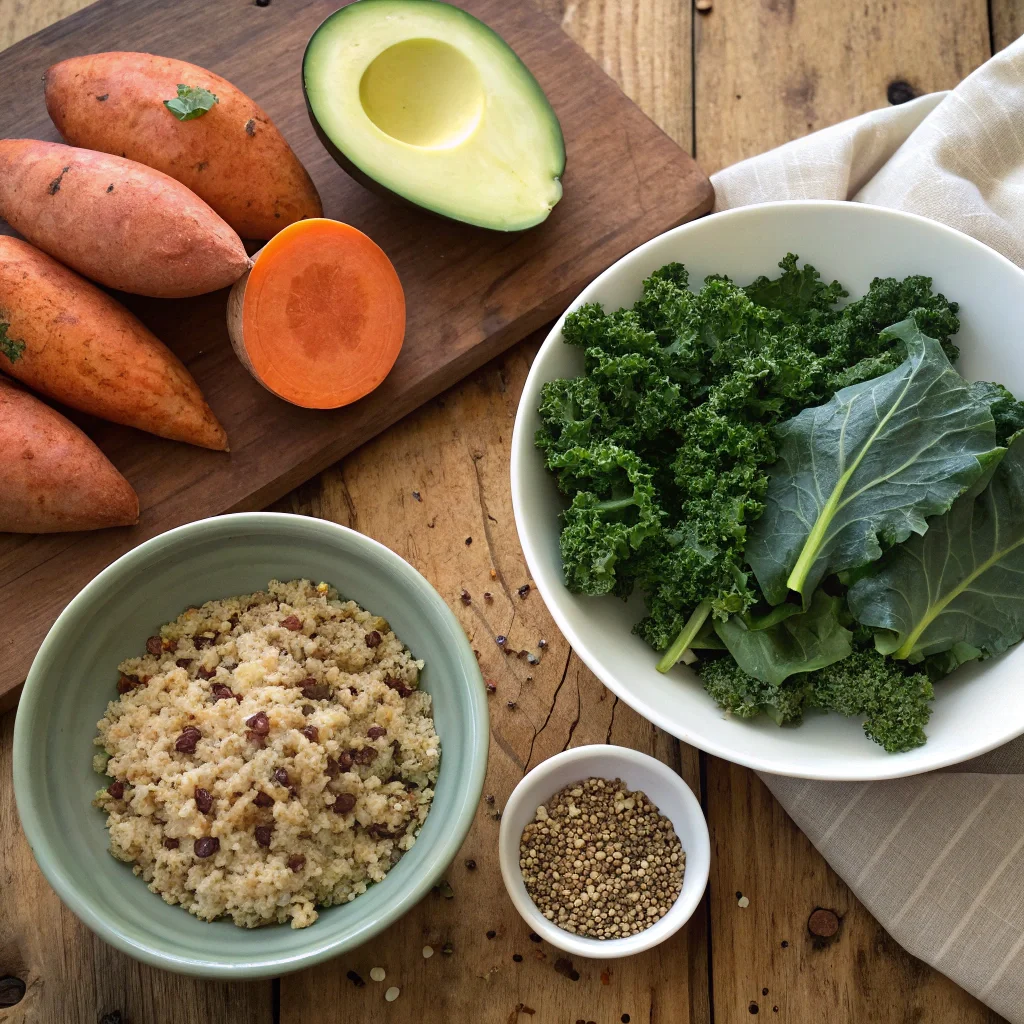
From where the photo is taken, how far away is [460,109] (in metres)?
1.80

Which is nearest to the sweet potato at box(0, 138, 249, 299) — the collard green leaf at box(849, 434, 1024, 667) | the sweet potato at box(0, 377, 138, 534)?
the sweet potato at box(0, 377, 138, 534)

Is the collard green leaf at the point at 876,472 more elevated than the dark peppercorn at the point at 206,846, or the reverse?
the collard green leaf at the point at 876,472

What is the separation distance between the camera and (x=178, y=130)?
1.70 metres

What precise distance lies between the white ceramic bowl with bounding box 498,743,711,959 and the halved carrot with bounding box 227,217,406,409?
75 centimetres

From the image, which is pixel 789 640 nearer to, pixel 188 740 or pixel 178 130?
pixel 188 740

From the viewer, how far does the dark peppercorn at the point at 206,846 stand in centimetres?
138

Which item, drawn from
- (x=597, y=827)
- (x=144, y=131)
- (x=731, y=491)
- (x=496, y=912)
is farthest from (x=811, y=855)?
(x=144, y=131)

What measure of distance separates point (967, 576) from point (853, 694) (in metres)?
0.24

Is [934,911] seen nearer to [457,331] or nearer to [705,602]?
[705,602]

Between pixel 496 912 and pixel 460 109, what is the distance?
1453mm

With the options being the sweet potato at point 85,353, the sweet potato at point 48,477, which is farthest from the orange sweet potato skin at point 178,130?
the sweet potato at point 48,477

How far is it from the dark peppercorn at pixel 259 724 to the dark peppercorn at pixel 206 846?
160 millimetres

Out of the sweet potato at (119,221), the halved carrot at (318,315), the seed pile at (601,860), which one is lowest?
the seed pile at (601,860)

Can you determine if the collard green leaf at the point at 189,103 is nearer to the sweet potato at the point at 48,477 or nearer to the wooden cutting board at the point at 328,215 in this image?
the wooden cutting board at the point at 328,215
